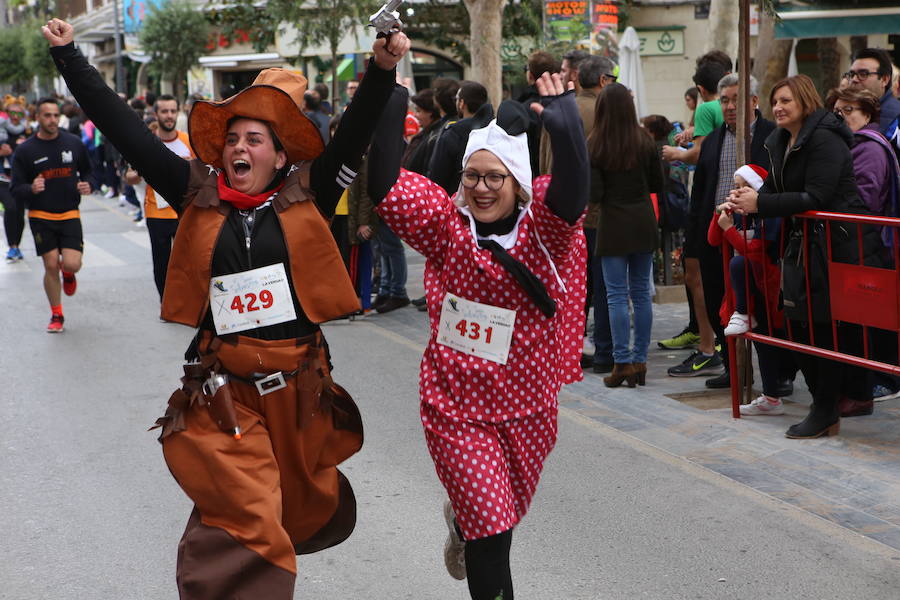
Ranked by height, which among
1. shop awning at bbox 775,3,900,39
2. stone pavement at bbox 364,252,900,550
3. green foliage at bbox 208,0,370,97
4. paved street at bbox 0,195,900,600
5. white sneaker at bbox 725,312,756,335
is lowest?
stone pavement at bbox 364,252,900,550

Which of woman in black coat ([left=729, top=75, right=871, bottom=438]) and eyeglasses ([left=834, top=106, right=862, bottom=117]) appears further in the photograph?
eyeglasses ([left=834, top=106, right=862, bottom=117])

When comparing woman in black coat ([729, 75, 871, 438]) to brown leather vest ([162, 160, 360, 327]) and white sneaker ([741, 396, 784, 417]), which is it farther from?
brown leather vest ([162, 160, 360, 327])

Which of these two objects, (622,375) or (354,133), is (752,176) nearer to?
(622,375)

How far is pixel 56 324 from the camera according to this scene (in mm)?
10695

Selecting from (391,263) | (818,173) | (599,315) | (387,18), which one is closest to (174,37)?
(391,263)

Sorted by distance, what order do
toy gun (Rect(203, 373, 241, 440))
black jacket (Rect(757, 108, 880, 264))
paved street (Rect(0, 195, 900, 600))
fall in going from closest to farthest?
toy gun (Rect(203, 373, 241, 440)) < paved street (Rect(0, 195, 900, 600)) < black jacket (Rect(757, 108, 880, 264))

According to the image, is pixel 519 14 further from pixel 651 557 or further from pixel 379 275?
pixel 651 557

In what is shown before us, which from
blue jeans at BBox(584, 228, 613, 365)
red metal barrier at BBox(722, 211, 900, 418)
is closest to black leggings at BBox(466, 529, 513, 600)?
red metal barrier at BBox(722, 211, 900, 418)

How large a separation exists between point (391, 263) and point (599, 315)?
140 inches

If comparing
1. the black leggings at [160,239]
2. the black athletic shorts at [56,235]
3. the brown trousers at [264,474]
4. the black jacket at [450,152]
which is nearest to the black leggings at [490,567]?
the brown trousers at [264,474]

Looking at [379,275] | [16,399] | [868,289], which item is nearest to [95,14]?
[379,275]

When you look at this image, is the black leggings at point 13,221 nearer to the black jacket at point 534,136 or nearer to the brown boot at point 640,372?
the black jacket at point 534,136

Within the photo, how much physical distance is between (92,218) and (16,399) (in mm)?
14689

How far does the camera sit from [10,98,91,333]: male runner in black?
1097 centimetres
